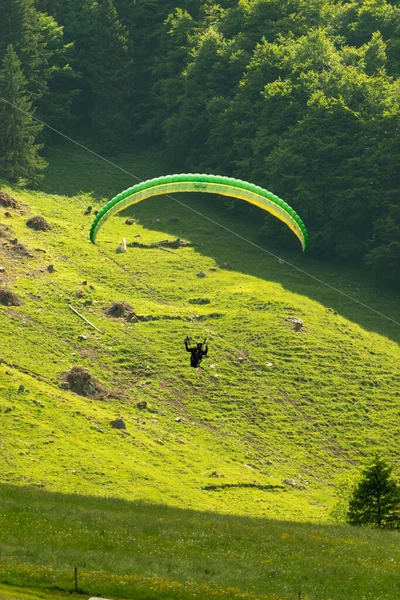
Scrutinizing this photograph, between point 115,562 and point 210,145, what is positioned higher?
point 210,145

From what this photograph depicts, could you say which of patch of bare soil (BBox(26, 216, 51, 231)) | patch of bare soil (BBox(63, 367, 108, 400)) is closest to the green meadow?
patch of bare soil (BBox(63, 367, 108, 400))

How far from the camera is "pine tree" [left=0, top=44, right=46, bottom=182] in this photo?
106 meters

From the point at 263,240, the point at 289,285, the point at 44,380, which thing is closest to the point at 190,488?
the point at 44,380

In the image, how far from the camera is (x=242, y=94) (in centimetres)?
11138

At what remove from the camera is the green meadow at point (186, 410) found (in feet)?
145

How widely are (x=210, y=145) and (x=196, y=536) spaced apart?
232 feet

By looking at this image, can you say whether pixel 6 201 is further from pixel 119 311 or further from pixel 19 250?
pixel 119 311

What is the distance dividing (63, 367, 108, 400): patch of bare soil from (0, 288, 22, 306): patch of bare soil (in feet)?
31.3

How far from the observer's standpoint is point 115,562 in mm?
42875

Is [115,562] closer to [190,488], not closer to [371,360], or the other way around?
[190,488]

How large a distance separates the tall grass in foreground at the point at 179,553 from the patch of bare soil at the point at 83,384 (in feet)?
76.9

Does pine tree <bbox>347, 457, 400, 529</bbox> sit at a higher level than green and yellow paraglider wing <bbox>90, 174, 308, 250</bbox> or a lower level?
lower

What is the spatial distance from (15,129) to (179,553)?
6750cm

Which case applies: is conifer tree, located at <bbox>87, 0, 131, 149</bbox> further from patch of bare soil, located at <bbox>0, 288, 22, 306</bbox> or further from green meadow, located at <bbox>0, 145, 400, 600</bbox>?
patch of bare soil, located at <bbox>0, 288, 22, 306</bbox>
